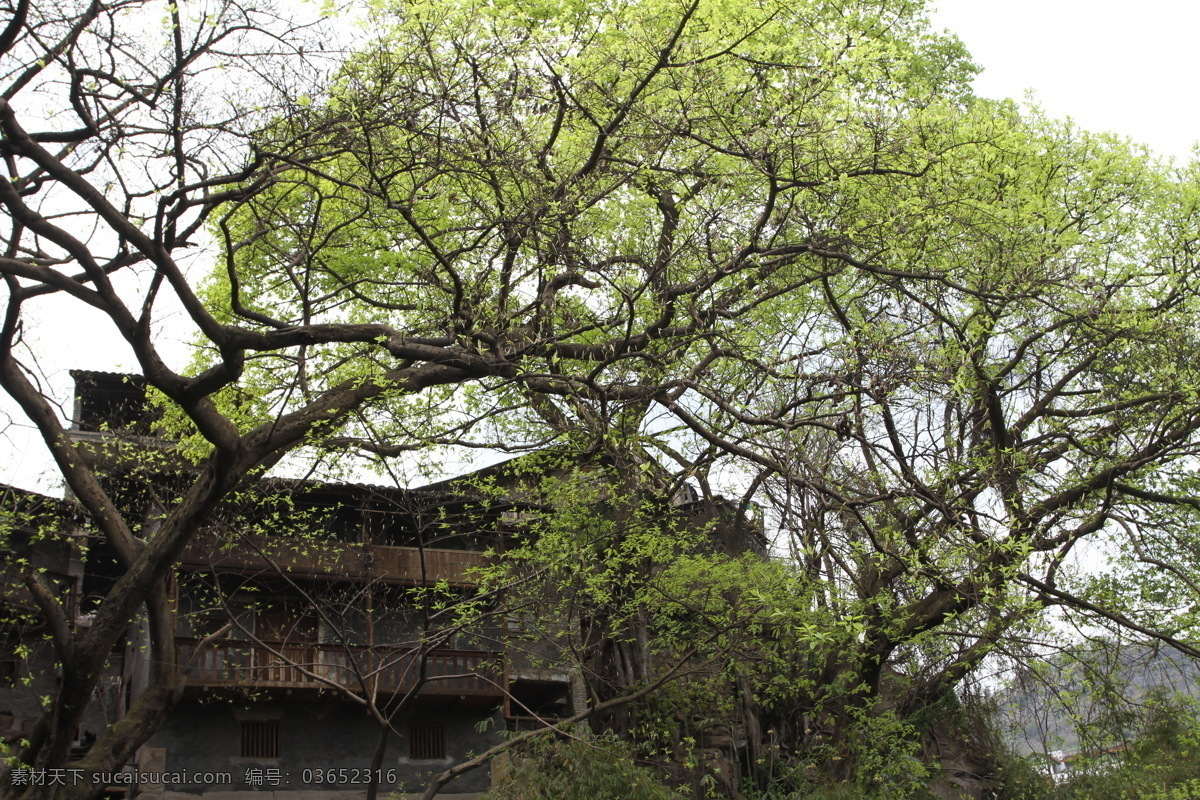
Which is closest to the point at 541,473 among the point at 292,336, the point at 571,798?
the point at 571,798

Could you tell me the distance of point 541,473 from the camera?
48.4 feet

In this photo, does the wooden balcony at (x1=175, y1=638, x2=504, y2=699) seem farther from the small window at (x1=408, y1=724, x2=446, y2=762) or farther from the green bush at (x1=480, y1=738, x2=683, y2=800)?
the green bush at (x1=480, y1=738, x2=683, y2=800)

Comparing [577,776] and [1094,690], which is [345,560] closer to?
[577,776]

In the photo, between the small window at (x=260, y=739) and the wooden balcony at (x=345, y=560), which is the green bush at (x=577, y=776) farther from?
the small window at (x=260, y=739)

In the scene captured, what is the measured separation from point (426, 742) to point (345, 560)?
153 inches

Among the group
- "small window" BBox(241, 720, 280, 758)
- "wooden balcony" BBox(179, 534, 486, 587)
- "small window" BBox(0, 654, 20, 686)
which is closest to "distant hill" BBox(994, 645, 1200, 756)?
"wooden balcony" BBox(179, 534, 486, 587)

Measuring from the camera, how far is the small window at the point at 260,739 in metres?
18.2

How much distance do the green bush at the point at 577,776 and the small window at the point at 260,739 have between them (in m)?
6.92

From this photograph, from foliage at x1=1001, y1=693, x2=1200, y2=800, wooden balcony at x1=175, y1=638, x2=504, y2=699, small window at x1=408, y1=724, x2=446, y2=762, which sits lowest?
foliage at x1=1001, y1=693, x2=1200, y2=800

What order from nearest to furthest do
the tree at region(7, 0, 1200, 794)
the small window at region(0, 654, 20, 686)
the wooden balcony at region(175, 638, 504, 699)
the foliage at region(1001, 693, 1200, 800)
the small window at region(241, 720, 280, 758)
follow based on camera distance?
the tree at region(7, 0, 1200, 794) → the foliage at region(1001, 693, 1200, 800) → the wooden balcony at region(175, 638, 504, 699) → the small window at region(0, 654, 20, 686) → the small window at region(241, 720, 280, 758)

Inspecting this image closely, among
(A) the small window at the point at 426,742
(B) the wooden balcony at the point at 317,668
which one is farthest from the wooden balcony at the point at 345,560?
(A) the small window at the point at 426,742

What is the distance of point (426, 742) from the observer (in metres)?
19.9

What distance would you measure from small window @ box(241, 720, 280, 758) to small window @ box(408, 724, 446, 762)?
2482 millimetres

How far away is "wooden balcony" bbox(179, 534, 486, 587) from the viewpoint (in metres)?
17.7
